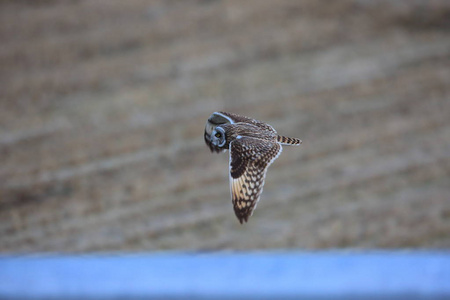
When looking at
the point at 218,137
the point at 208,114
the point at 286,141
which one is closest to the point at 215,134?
the point at 218,137

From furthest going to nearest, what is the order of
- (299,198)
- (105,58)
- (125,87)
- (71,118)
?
(105,58) → (125,87) → (71,118) → (299,198)

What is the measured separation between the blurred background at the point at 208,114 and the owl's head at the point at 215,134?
2944 millimetres

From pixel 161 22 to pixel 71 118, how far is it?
140 centimetres

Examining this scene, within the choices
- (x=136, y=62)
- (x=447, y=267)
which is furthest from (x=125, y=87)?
(x=447, y=267)

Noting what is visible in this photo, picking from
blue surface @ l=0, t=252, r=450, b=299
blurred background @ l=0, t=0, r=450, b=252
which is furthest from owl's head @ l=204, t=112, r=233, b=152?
blurred background @ l=0, t=0, r=450, b=252

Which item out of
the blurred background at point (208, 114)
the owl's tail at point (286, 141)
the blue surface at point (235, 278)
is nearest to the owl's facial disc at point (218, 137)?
the owl's tail at point (286, 141)

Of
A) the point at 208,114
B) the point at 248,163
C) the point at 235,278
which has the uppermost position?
the point at 208,114

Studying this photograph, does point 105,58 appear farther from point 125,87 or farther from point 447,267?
point 447,267

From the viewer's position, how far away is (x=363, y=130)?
5031 mm

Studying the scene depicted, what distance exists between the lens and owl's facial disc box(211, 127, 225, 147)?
1.04m

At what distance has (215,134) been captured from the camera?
41.4 inches

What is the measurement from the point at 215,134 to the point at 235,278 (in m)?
1.34

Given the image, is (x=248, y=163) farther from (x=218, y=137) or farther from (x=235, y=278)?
(x=235, y=278)

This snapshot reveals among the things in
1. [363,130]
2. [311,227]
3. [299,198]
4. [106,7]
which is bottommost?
[311,227]
